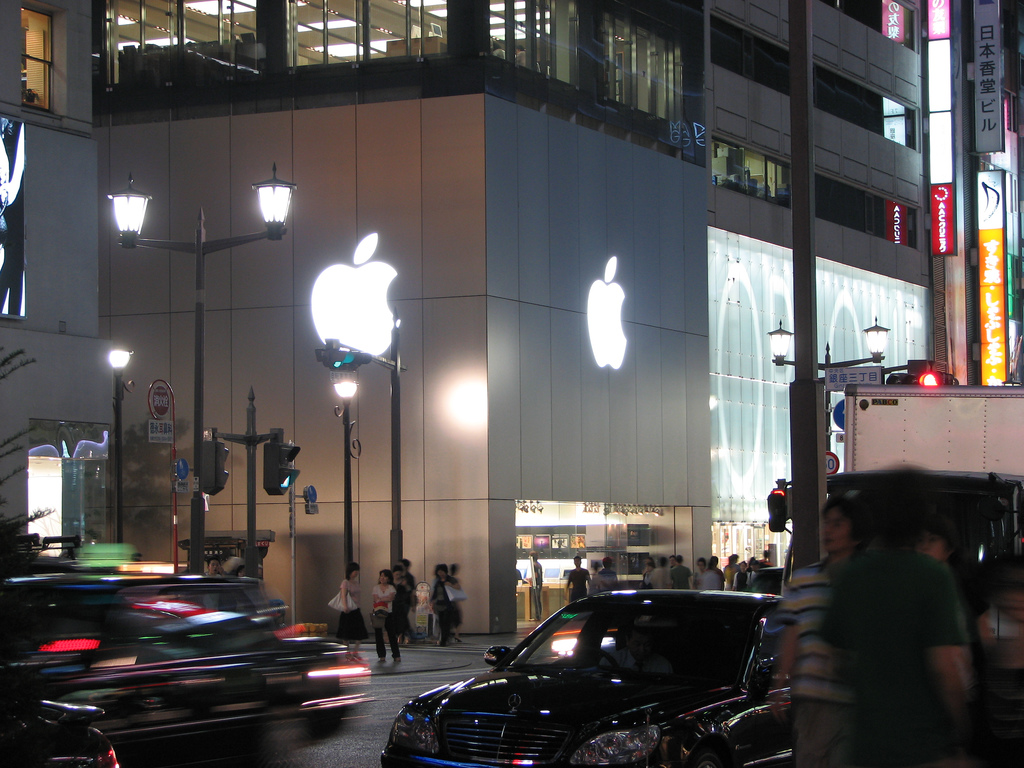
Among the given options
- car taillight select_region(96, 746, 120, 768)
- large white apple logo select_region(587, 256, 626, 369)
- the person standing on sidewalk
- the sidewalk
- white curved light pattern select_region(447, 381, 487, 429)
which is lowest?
the sidewalk

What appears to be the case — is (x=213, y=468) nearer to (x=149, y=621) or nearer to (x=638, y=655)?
(x=149, y=621)

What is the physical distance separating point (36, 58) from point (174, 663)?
49.5ft

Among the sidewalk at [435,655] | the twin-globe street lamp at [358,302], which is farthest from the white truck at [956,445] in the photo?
the twin-globe street lamp at [358,302]

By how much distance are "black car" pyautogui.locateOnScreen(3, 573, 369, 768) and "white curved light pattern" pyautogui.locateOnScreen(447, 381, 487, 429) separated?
21.5 metres

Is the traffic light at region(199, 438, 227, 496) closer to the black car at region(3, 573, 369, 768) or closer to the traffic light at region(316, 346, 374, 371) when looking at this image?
the traffic light at region(316, 346, 374, 371)

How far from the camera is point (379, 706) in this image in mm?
15383

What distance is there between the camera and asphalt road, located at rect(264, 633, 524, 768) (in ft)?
31.8

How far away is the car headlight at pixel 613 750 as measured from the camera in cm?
775

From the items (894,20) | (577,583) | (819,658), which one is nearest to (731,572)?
Result: (577,583)

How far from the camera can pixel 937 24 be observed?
49562 millimetres

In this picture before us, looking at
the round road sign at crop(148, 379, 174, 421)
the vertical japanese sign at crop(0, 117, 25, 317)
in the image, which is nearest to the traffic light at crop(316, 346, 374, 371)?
the round road sign at crop(148, 379, 174, 421)

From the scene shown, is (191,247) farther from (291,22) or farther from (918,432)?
(291,22)

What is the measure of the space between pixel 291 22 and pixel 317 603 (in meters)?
13.5

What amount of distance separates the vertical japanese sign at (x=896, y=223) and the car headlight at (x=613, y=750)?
43155 millimetres
